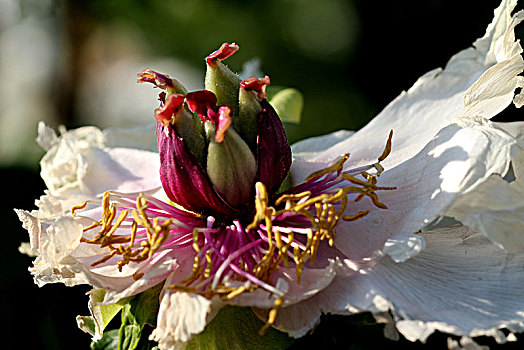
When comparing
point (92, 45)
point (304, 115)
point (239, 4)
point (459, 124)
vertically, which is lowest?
point (304, 115)

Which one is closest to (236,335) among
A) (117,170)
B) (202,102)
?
(202,102)

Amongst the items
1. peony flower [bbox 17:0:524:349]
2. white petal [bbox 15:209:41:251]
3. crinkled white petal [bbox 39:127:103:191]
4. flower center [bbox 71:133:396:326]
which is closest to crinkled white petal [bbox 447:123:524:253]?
peony flower [bbox 17:0:524:349]

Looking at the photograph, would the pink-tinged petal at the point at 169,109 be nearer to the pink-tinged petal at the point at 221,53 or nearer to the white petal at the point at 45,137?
the pink-tinged petal at the point at 221,53

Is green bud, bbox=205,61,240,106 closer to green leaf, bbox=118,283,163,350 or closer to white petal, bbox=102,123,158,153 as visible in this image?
green leaf, bbox=118,283,163,350

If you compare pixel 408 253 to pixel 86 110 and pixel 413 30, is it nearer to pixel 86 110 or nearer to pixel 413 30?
pixel 413 30

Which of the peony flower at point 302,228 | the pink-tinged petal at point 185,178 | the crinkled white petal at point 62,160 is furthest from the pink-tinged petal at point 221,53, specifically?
the crinkled white petal at point 62,160

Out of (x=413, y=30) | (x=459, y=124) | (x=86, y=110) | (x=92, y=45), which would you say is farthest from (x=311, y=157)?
(x=92, y=45)
